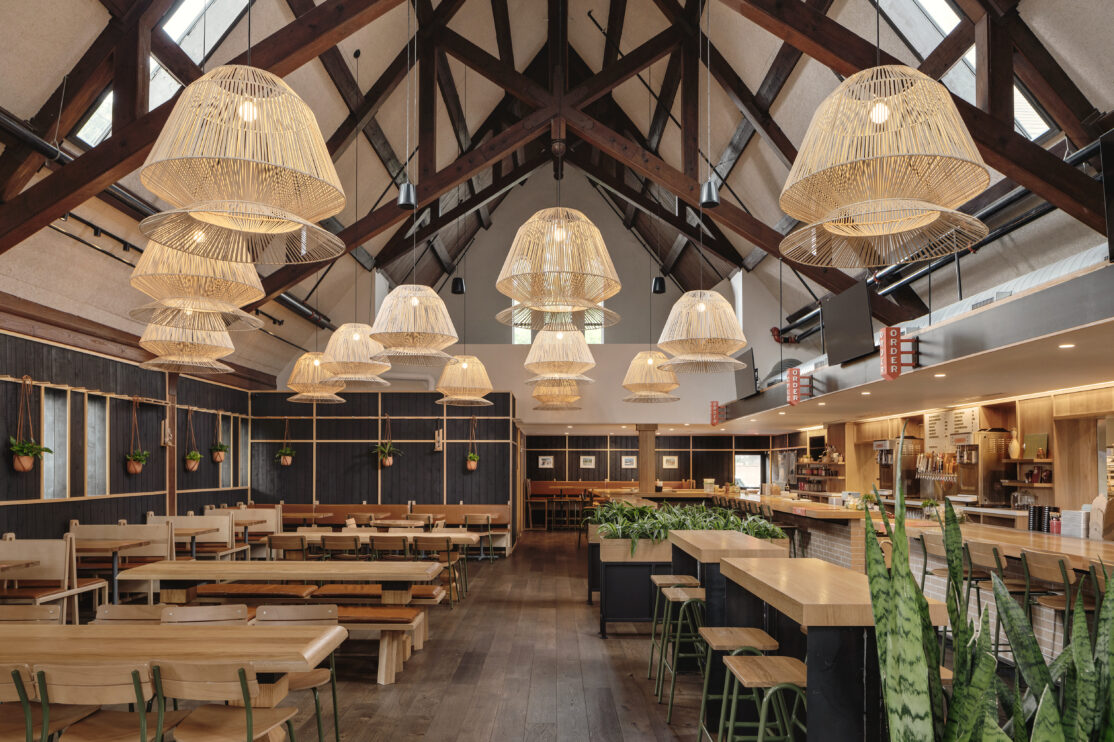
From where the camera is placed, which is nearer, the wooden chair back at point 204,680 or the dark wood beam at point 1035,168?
the wooden chair back at point 204,680

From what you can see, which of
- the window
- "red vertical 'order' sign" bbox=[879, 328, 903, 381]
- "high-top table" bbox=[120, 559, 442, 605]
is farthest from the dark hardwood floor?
the window

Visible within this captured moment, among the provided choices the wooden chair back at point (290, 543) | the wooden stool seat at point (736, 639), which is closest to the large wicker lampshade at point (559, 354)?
the wooden chair back at point (290, 543)

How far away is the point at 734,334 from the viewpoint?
6836mm

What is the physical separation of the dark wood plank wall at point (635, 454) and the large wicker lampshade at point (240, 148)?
679 inches

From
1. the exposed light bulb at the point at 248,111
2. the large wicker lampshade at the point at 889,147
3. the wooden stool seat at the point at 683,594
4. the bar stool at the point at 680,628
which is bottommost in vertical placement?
the bar stool at the point at 680,628

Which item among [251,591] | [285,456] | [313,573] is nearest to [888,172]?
[313,573]

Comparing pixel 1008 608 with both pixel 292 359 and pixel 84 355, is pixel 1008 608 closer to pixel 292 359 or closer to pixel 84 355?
pixel 84 355

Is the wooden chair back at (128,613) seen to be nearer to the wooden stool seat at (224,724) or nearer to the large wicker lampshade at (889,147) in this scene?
the wooden stool seat at (224,724)

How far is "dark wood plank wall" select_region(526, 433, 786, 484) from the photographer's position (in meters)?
20.5

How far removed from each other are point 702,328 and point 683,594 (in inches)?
97.4

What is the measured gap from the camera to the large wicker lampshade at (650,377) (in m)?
9.64

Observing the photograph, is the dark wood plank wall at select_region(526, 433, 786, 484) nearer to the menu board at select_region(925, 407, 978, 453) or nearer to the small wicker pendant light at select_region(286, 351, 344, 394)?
the menu board at select_region(925, 407, 978, 453)

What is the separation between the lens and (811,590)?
3.07m

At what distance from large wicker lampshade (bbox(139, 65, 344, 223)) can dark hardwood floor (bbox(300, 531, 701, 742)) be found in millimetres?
3074
